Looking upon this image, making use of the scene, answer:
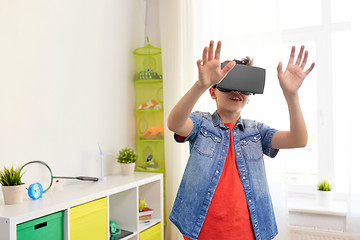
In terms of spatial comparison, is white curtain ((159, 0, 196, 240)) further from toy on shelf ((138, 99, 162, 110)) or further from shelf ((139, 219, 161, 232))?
shelf ((139, 219, 161, 232))

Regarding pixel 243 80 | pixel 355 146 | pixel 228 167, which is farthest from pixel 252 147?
pixel 355 146

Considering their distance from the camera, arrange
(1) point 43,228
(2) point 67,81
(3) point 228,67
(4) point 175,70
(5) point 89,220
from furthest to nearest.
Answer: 1. (4) point 175,70
2. (2) point 67,81
3. (5) point 89,220
4. (1) point 43,228
5. (3) point 228,67

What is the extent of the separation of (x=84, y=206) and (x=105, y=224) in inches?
9.5

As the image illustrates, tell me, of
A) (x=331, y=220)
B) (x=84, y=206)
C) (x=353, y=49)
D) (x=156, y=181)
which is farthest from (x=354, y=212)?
(x=84, y=206)

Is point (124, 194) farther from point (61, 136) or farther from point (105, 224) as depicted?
point (61, 136)

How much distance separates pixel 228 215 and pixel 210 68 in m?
0.51

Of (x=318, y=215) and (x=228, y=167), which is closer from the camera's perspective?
(x=228, y=167)

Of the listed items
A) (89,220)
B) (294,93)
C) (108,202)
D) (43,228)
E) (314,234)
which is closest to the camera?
(294,93)

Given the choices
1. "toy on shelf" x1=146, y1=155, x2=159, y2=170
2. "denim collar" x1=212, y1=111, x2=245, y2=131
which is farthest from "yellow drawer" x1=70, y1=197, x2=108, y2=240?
"denim collar" x1=212, y1=111, x2=245, y2=131

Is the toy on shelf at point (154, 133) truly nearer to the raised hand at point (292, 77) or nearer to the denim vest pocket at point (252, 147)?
the denim vest pocket at point (252, 147)

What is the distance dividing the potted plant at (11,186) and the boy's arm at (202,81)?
872 millimetres

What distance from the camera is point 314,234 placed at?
→ 2312 mm

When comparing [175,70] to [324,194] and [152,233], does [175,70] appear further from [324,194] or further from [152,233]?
[324,194]

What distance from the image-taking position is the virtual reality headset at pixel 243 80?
3.92 feet
